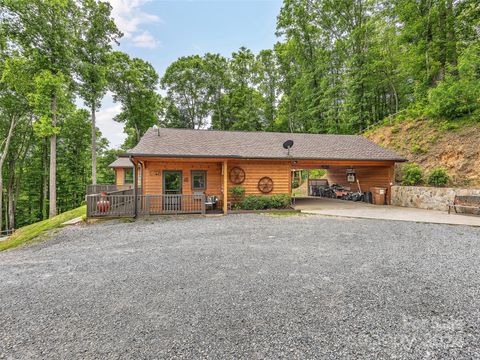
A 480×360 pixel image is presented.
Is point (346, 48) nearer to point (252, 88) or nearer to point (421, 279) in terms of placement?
point (252, 88)

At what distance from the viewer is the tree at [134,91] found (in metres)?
22.1

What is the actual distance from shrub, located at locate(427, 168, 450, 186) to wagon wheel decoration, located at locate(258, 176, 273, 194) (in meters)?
7.80

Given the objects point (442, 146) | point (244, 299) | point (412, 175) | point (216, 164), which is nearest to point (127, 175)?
point (216, 164)

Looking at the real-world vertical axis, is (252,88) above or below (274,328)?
above

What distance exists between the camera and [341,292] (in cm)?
323

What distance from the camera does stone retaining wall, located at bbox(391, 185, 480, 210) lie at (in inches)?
380

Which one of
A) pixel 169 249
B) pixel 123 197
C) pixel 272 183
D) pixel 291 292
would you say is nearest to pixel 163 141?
pixel 123 197

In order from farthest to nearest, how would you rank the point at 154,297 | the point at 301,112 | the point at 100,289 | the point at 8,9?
the point at 301,112 < the point at 8,9 < the point at 100,289 < the point at 154,297

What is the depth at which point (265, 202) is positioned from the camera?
1083 centimetres

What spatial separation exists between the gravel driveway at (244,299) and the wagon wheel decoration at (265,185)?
5.41 metres

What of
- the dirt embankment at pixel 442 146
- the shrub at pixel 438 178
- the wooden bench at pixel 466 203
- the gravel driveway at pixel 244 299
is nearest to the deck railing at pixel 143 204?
the gravel driveway at pixel 244 299

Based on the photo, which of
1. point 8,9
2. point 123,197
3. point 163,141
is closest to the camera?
point 123,197

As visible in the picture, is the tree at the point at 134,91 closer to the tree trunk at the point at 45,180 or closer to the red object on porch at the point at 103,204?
the tree trunk at the point at 45,180

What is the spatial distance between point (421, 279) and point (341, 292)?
1.56 meters
